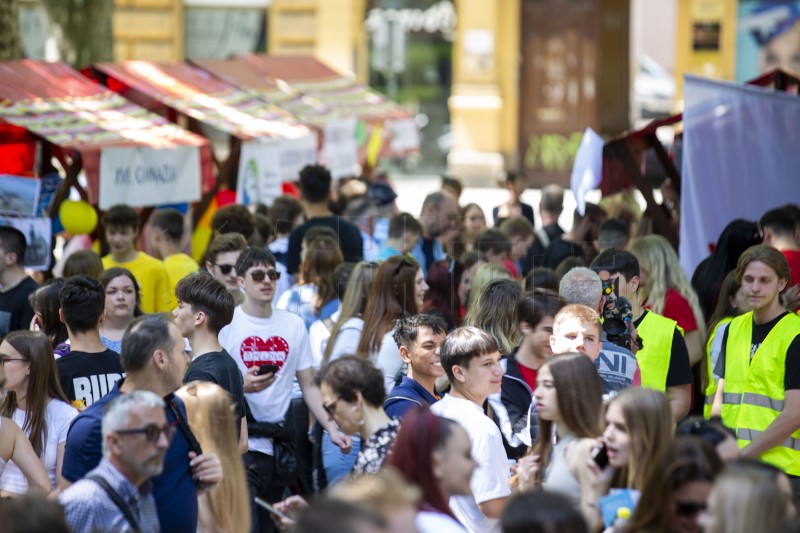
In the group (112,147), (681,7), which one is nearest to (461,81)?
(681,7)

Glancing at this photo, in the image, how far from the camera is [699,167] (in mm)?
9766

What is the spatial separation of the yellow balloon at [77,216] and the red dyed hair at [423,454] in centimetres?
642

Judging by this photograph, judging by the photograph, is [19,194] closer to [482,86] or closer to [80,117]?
[80,117]

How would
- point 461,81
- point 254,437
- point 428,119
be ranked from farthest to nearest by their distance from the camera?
point 428,119 → point 461,81 → point 254,437

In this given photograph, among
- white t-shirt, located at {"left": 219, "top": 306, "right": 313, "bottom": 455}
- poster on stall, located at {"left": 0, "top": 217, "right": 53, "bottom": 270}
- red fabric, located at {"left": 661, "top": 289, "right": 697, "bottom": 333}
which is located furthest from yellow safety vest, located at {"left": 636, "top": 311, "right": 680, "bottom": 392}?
poster on stall, located at {"left": 0, "top": 217, "right": 53, "bottom": 270}

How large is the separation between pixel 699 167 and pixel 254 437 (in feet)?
14.7

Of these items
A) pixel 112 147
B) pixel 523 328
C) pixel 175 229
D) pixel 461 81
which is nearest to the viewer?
pixel 523 328

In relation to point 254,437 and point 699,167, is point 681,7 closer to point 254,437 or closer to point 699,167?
point 699,167

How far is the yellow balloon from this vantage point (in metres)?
10.2

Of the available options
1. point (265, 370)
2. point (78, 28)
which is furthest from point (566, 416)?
point (78, 28)

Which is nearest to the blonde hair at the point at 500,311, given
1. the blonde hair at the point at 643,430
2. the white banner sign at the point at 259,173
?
the blonde hair at the point at 643,430

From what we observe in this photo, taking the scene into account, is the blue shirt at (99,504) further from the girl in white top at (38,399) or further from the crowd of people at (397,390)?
the girl in white top at (38,399)

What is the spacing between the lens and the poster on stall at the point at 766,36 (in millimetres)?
27016

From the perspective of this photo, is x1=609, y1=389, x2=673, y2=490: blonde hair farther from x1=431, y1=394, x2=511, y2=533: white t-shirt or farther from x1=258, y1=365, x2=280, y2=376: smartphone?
x1=258, y1=365, x2=280, y2=376: smartphone
